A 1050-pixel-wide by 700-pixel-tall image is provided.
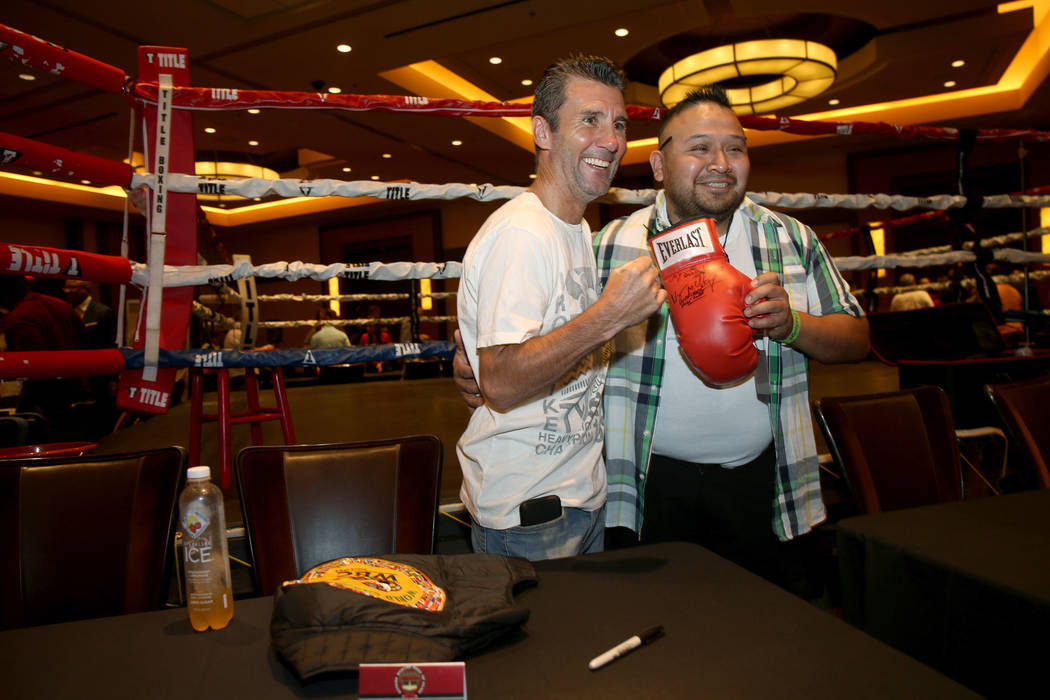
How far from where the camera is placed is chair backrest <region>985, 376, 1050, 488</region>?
1.64 m

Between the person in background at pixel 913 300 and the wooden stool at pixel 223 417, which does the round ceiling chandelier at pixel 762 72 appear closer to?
the person in background at pixel 913 300

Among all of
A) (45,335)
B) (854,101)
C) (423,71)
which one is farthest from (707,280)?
(854,101)

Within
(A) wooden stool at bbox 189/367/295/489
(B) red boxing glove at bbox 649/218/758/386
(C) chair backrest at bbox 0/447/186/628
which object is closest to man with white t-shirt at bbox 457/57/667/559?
(B) red boxing glove at bbox 649/218/758/386

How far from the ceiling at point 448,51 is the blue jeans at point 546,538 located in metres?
4.81

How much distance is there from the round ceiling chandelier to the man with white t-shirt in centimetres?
505

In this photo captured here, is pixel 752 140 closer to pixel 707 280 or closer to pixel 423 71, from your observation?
pixel 423 71

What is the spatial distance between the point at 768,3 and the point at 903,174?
5670mm

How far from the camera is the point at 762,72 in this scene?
6457 mm

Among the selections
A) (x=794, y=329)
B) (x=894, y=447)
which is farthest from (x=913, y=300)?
(x=794, y=329)

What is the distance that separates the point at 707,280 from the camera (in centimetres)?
116

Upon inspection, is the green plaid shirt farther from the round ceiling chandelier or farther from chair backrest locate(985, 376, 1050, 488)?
the round ceiling chandelier

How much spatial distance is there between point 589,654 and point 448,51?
6.02 m

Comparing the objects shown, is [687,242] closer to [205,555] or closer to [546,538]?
[546,538]

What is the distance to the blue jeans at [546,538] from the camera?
114cm
